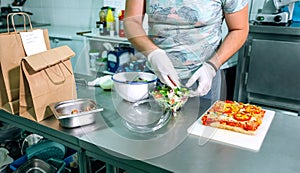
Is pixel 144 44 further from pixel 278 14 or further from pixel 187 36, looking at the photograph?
pixel 278 14

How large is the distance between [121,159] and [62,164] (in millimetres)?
604

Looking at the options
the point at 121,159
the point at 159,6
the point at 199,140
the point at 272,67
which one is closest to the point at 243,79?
the point at 272,67

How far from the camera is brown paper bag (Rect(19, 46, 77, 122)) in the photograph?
3.30 ft

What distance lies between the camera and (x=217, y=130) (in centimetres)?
93

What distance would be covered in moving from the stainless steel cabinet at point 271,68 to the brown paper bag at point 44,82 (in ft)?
5.11

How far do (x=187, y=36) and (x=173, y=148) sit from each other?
0.49 m

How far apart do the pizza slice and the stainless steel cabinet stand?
1.22 metres

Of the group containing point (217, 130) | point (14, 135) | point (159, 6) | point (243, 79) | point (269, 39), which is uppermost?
point (159, 6)

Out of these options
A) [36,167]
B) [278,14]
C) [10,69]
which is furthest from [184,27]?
[278,14]

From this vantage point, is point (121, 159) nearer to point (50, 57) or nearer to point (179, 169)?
point (179, 169)

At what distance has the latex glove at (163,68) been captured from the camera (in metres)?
1.01

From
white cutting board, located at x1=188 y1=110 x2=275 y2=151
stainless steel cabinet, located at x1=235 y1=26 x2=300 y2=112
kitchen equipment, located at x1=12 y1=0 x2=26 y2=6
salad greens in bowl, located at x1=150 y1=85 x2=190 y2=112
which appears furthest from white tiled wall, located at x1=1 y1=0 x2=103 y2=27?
white cutting board, located at x1=188 y1=110 x2=275 y2=151

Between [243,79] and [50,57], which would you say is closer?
[50,57]

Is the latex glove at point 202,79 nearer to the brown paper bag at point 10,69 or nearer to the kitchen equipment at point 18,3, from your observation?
the brown paper bag at point 10,69
